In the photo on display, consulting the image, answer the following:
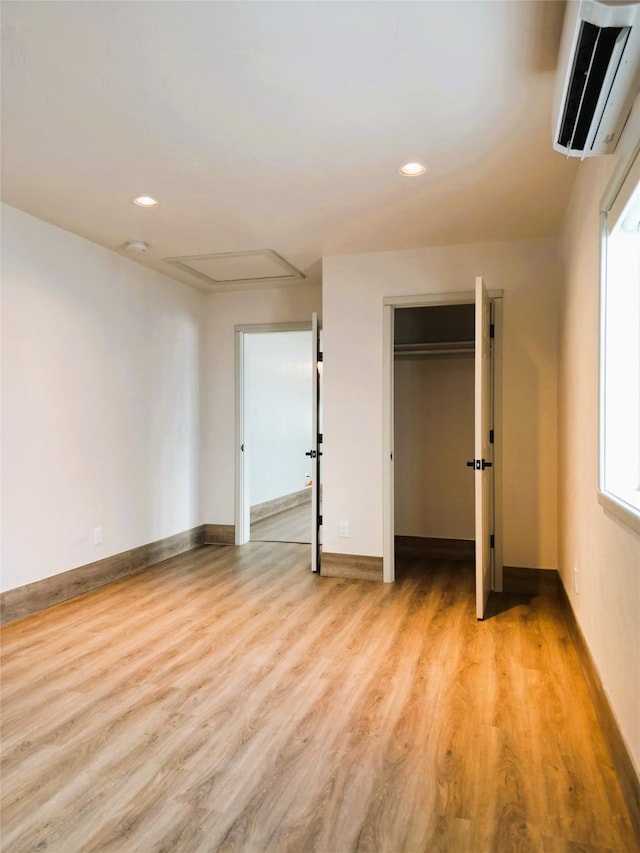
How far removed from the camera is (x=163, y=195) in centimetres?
337

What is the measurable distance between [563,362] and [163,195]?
2677 millimetres

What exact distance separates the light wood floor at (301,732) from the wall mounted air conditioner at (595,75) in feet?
7.29

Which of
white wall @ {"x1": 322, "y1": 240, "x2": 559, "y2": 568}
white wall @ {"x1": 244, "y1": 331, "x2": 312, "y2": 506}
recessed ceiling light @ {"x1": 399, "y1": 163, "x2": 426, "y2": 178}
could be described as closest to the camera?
recessed ceiling light @ {"x1": 399, "y1": 163, "x2": 426, "y2": 178}

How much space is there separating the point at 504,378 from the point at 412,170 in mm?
1766

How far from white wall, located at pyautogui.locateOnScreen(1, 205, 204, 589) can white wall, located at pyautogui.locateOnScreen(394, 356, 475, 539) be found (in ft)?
6.74

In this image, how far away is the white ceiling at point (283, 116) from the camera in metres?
1.93

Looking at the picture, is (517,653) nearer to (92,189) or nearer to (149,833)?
(149,833)

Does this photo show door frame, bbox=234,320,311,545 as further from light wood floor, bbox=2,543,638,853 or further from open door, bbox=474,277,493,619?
open door, bbox=474,277,493,619

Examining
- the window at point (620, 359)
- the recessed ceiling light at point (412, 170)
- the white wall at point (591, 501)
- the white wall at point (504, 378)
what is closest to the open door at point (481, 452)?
the white wall at point (504, 378)

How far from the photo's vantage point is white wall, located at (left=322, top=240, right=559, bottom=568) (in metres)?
4.14

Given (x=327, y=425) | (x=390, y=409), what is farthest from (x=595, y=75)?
(x=327, y=425)

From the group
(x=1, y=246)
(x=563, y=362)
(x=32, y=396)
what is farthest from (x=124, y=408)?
(x=563, y=362)

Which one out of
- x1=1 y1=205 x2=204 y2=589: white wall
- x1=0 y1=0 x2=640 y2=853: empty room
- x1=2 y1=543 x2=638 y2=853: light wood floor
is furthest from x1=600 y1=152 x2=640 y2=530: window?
x1=1 y1=205 x2=204 y2=589: white wall

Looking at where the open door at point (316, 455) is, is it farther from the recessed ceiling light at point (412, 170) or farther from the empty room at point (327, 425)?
the recessed ceiling light at point (412, 170)
